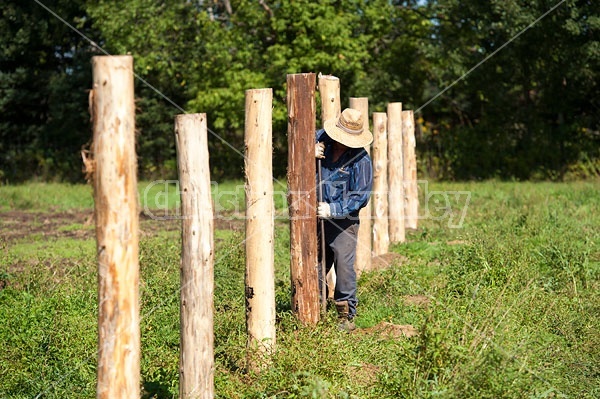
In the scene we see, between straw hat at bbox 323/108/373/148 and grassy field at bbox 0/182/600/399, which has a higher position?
straw hat at bbox 323/108/373/148

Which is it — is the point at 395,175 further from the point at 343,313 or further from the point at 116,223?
the point at 116,223

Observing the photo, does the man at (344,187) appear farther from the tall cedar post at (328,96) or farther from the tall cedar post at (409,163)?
the tall cedar post at (409,163)

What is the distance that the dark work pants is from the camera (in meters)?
8.06

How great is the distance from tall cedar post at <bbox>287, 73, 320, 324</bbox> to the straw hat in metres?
0.59

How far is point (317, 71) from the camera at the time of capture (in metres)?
25.0

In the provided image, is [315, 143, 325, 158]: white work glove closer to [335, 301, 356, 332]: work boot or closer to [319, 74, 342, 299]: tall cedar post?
[319, 74, 342, 299]: tall cedar post

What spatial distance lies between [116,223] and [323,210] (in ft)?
10.4

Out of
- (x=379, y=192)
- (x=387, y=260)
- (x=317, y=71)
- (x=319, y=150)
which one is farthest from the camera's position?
(x=317, y=71)

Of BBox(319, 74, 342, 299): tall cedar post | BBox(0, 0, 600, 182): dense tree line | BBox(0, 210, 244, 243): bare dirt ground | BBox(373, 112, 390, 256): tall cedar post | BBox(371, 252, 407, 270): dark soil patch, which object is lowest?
BBox(371, 252, 407, 270): dark soil patch

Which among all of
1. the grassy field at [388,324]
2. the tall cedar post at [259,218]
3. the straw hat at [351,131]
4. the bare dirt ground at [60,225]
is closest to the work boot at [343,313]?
the grassy field at [388,324]

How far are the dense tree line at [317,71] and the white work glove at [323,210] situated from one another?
1559 centimetres

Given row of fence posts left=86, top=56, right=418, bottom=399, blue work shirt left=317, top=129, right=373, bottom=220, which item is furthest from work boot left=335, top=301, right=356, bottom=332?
blue work shirt left=317, top=129, right=373, bottom=220

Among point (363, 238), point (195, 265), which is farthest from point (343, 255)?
point (195, 265)

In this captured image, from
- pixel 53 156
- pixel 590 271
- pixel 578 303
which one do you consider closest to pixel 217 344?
pixel 578 303
